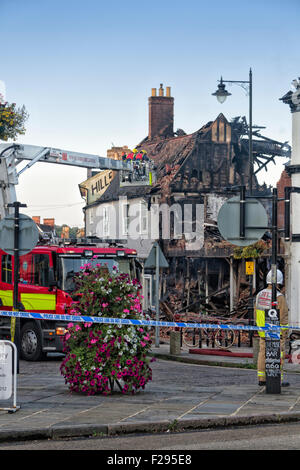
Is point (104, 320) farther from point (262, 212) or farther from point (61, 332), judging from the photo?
point (61, 332)

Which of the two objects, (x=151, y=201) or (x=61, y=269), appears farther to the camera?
(x=151, y=201)

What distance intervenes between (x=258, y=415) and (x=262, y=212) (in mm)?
3514

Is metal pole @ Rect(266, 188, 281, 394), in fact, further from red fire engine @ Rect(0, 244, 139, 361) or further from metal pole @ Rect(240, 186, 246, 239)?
red fire engine @ Rect(0, 244, 139, 361)

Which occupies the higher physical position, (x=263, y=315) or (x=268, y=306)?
(x=268, y=306)

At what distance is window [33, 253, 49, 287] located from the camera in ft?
67.5

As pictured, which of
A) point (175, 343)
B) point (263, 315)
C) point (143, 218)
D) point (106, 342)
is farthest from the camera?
point (143, 218)

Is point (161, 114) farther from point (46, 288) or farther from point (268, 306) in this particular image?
point (268, 306)

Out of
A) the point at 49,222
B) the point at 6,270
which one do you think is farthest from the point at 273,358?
the point at 49,222

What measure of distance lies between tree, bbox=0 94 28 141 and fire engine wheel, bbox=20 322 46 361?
19.3 feet

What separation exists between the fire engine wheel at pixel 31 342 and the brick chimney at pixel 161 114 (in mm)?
29395

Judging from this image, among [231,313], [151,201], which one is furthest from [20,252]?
[151,201]

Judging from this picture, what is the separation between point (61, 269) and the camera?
20484 mm

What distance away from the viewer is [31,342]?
20.5 m

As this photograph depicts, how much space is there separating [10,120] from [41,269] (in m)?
4.85
